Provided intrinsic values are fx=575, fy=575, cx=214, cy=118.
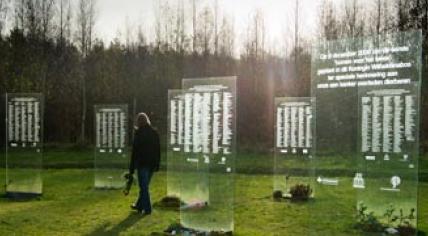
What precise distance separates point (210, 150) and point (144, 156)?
264cm

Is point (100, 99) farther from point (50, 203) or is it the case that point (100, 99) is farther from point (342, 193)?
point (342, 193)

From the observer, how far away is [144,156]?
38.1 ft

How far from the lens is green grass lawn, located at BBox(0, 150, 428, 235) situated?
8555 millimetres

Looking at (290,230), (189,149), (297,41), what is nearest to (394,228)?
(290,230)

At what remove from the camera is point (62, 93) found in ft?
108

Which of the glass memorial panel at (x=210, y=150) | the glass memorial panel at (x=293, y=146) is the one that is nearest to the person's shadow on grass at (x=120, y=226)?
the glass memorial panel at (x=210, y=150)

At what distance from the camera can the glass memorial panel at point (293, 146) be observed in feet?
46.4

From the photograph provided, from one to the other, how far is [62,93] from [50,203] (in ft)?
66.6

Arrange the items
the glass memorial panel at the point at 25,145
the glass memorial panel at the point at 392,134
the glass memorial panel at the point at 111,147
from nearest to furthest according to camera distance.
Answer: the glass memorial panel at the point at 392,134 → the glass memorial panel at the point at 25,145 → the glass memorial panel at the point at 111,147

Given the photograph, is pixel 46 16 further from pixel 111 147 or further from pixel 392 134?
pixel 392 134

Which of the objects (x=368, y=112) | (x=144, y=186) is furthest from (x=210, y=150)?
(x=144, y=186)

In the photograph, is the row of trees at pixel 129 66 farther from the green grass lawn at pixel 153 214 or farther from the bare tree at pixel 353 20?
the green grass lawn at pixel 153 214

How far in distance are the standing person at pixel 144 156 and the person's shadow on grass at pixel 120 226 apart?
0.45m

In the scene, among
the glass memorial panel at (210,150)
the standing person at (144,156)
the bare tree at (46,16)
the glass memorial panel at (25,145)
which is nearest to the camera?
the glass memorial panel at (210,150)
